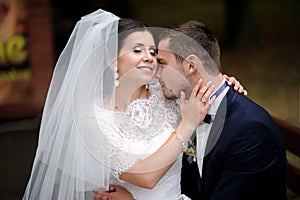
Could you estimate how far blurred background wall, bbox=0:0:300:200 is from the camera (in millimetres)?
6633

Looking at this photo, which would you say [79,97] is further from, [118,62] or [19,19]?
[19,19]

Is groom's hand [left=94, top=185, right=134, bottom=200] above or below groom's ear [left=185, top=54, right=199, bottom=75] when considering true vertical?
below

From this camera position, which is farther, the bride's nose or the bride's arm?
the bride's nose

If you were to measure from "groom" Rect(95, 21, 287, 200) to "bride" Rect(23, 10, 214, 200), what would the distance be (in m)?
0.12

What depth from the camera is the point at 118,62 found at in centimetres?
304

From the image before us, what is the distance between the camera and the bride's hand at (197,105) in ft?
9.27

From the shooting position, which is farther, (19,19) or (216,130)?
(19,19)

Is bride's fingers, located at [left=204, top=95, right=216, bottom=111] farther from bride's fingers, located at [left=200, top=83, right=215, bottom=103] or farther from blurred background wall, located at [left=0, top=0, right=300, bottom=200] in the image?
blurred background wall, located at [left=0, top=0, right=300, bottom=200]

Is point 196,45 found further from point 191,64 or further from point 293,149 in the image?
point 293,149

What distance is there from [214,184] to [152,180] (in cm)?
37

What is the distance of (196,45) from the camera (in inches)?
114

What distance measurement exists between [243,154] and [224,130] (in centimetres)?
16

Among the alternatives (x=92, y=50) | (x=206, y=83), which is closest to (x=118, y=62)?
(x=92, y=50)

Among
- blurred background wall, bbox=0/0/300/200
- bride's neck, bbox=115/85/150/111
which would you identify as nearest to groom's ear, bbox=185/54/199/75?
bride's neck, bbox=115/85/150/111
